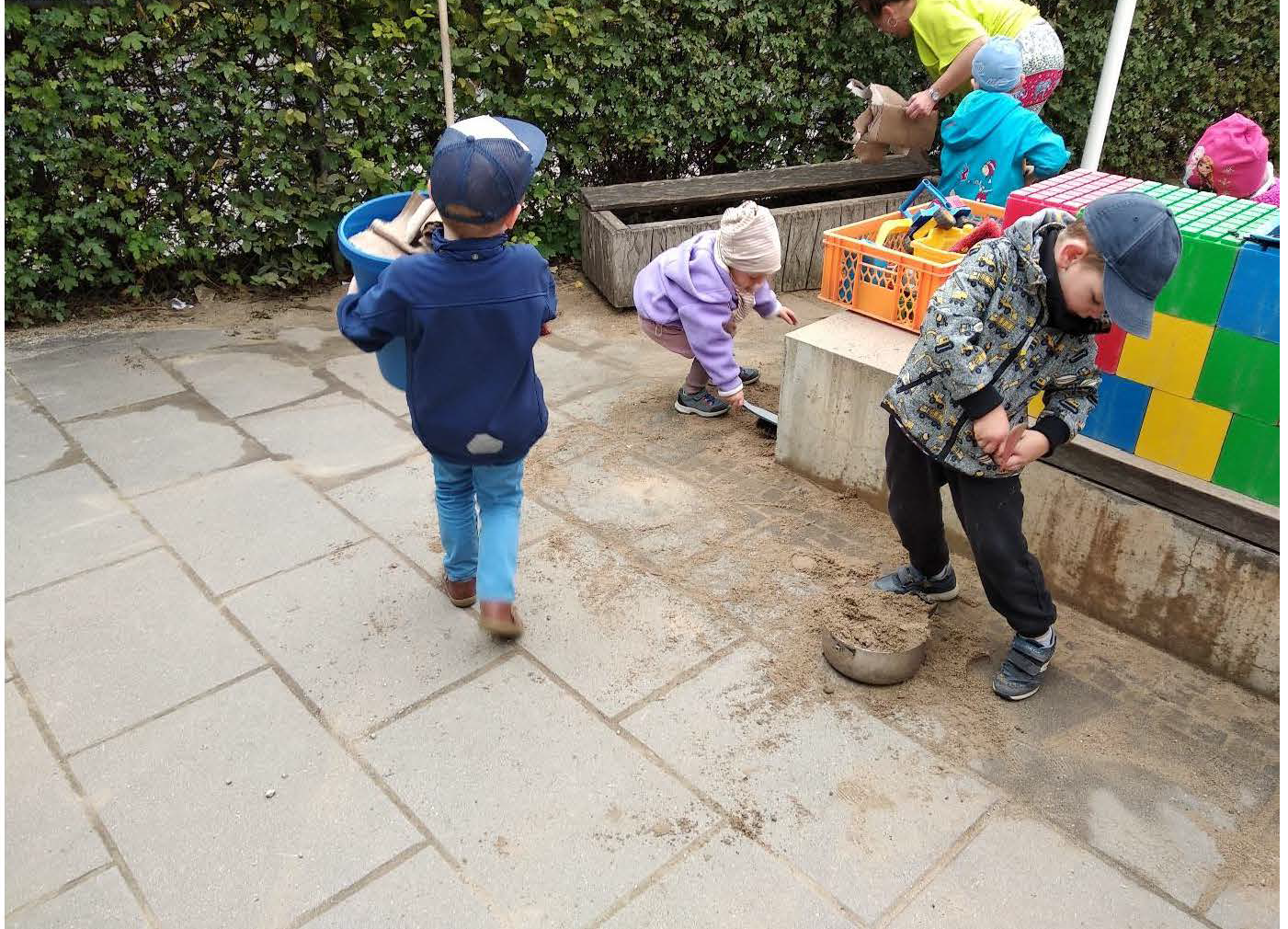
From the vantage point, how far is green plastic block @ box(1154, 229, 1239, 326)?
288cm

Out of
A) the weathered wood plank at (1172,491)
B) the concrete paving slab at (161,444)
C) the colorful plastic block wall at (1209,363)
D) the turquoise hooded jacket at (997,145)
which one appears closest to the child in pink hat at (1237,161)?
the turquoise hooded jacket at (997,145)

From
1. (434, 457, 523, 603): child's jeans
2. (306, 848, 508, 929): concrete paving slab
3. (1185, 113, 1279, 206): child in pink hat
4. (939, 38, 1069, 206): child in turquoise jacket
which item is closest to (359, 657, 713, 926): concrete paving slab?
(306, 848, 508, 929): concrete paving slab

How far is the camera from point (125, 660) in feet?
10.3

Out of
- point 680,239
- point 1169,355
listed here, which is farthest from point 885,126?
point 1169,355

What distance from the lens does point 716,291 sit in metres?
4.38

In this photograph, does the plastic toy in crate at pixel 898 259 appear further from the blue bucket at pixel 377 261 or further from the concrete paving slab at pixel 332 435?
the concrete paving slab at pixel 332 435

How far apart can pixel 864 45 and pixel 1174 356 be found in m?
4.69

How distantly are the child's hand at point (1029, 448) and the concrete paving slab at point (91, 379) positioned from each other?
4008 mm

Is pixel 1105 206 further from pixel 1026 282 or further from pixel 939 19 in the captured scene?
pixel 939 19

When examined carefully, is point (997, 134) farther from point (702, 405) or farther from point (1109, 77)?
point (702, 405)

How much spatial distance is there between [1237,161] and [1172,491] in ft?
7.11

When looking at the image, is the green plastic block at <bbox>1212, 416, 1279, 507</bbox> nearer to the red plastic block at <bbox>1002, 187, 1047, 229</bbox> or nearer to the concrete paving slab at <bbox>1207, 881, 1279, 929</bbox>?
the red plastic block at <bbox>1002, 187, 1047, 229</bbox>

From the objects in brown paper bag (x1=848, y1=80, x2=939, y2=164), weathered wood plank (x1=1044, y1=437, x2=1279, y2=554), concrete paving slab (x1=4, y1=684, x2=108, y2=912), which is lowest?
concrete paving slab (x1=4, y1=684, x2=108, y2=912)

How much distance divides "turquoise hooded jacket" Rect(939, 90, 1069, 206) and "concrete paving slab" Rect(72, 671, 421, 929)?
3975mm
